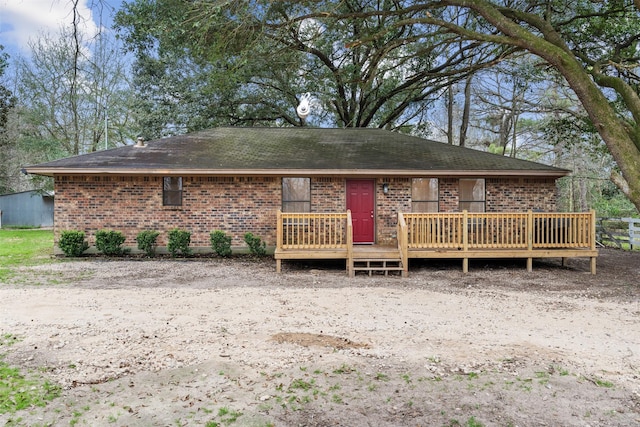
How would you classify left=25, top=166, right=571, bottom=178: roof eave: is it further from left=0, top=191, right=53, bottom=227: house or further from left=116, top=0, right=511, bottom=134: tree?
left=0, top=191, right=53, bottom=227: house

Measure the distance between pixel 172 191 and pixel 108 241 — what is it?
7.25ft

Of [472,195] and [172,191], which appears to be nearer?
[172,191]

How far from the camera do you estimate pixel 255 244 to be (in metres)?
12.2

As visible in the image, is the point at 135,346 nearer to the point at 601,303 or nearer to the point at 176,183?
the point at 601,303

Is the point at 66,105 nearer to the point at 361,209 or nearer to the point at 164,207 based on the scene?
the point at 164,207

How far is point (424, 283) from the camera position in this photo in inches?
352

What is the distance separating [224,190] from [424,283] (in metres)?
6.48

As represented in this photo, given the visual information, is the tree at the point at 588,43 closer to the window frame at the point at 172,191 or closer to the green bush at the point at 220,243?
the window frame at the point at 172,191

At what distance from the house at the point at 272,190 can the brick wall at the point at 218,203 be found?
3 centimetres

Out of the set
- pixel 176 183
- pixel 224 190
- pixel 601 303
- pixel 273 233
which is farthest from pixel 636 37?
pixel 176 183

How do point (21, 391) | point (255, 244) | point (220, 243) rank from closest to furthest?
1. point (21, 391)
2. point (220, 243)
3. point (255, 244)

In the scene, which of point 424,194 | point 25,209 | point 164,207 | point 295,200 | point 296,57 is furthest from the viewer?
point 25,209

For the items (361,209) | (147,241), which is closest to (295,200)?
(361,209)

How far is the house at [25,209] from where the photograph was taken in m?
24.3
